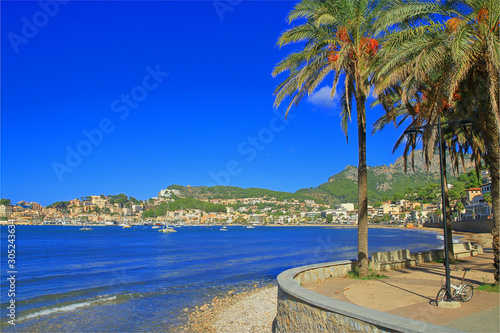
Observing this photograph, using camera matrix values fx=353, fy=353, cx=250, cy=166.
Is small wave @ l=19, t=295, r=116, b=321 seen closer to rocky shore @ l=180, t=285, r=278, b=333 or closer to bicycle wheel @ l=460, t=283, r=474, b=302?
rocky shore @ l=180, t=285, r=278, b=333

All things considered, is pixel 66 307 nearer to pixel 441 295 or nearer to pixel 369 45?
pixel 441 295

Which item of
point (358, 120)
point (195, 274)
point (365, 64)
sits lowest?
point (195, 274)

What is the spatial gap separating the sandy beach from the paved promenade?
122 inches

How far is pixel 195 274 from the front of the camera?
25.7 meters

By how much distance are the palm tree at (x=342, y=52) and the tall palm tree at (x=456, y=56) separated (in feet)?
2.21

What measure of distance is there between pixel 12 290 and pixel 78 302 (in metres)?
5.67

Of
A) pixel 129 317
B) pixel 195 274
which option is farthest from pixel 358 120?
pixel 195 274

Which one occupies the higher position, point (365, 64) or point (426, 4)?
point (426, 4)

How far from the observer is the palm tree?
36.9 ft

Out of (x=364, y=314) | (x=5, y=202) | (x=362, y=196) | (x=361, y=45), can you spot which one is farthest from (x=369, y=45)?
(x=5, y=202)

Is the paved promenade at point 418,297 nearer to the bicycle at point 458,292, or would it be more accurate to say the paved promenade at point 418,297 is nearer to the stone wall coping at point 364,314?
the bicycle at point 458,292

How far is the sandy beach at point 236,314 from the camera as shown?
11.8 m

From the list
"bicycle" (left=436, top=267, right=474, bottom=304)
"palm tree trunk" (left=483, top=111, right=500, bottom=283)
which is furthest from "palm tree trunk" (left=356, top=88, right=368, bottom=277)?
"bicycle" (left=436, top=267, right=474, bottom=304)

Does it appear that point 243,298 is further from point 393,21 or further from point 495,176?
point 393,21
